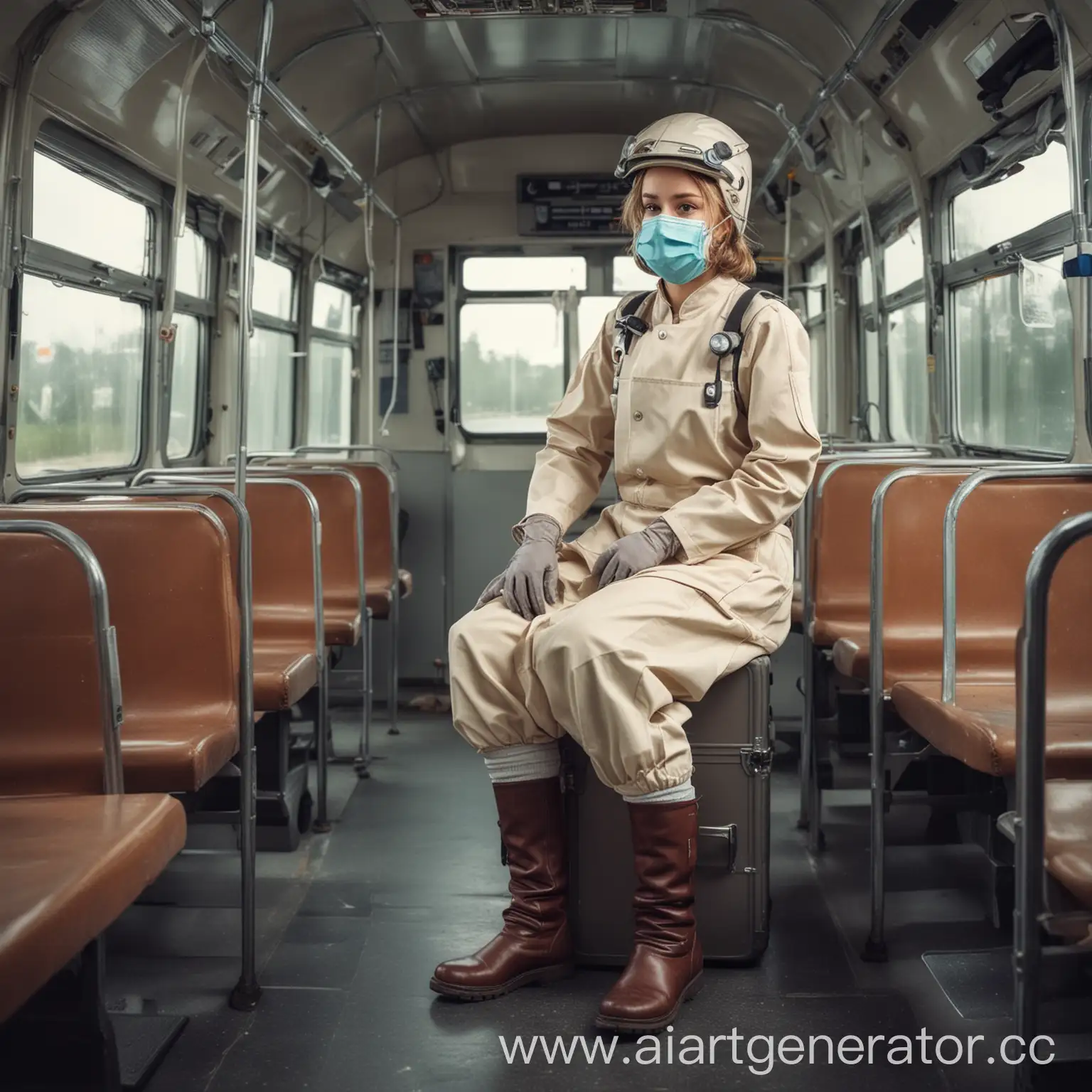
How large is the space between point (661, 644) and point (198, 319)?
3.84 metres

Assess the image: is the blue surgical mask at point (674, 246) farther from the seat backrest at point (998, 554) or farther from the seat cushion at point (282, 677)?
the seat cushion at point (282, 677)

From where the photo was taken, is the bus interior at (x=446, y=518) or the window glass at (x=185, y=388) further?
Result: the window glass at (x=185, y=388)

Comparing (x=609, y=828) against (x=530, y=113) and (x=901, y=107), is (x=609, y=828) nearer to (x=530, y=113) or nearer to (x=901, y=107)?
(x=901, y=107)

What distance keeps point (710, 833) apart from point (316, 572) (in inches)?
71.2

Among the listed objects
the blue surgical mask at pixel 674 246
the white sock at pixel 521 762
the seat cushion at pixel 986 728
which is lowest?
the white sock at pixel 521 762

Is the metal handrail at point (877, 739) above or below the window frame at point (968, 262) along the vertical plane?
below

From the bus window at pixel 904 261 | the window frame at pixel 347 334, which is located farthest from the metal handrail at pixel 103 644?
the window frame at pixel 347 334

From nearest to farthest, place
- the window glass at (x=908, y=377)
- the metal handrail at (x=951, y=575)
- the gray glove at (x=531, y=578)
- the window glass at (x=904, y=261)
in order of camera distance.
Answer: the metal handrail at (x=951, y=575)
the gray glove at (x=531, y=578)
the window glass at (x=904, y=261)
the window glass at (x=908, y=377)

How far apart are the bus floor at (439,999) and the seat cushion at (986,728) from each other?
62 cm

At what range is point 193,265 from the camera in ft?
19.1

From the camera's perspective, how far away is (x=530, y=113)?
24.2 ft

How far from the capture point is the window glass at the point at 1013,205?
436 centimetres

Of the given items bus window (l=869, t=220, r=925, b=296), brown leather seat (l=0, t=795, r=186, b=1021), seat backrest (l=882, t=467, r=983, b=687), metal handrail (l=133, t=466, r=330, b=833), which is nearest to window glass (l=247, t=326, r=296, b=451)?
metal handrail (l=133, t=466, r=330, b=833)

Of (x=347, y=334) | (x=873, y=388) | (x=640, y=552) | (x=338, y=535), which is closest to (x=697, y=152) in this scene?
(x=640, y=552)
